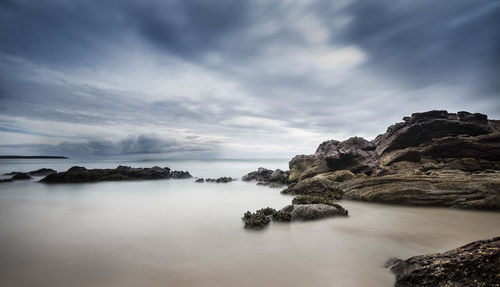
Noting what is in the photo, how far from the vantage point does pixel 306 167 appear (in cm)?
2311

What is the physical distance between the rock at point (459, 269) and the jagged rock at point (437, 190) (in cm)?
880

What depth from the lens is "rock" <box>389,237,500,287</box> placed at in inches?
126

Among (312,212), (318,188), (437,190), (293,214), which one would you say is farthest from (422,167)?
(293,214)

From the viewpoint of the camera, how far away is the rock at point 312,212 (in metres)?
9.00

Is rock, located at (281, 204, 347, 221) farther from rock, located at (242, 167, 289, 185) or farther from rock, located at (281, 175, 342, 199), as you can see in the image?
rock, located at (242, 167, 289, 185)

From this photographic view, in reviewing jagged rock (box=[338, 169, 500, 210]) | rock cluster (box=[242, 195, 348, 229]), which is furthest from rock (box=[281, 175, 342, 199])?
rock cluster (box=[242, 195, 348, 229])

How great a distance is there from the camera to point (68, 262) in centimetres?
528

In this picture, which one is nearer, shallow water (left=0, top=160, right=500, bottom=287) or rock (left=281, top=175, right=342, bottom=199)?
shallow water (left=0, top=160, right=500, bottom=287)

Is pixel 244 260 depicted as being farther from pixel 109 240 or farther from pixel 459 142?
pixel 459 142

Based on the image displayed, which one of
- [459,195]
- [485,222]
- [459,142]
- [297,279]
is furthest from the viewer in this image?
[459,142]

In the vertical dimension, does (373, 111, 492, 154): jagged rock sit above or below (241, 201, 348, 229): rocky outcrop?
above

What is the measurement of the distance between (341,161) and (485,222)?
38.7 feet

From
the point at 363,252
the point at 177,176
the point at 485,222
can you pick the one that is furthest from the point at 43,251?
the point at 177,176

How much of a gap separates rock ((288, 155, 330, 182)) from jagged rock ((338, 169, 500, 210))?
267 inches
